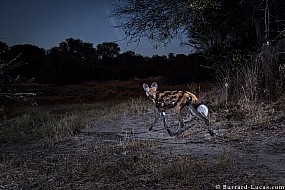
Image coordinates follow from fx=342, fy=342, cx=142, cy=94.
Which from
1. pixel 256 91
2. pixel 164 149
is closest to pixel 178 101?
pixel 164 149

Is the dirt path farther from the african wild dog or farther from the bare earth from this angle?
the african wild dog

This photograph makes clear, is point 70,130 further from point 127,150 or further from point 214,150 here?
point 214,150

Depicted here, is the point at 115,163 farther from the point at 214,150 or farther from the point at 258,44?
the point at 258,44

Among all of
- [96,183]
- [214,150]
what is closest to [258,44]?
[214,150]

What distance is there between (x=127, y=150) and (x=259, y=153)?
2435mm

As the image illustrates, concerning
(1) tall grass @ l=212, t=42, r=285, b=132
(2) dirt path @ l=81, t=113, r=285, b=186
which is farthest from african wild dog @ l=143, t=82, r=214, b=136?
(1) tall grass @ l=212, t=42, r=285, b=132

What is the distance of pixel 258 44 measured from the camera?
13.3 metres

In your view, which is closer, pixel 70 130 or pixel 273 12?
pixel 70 130

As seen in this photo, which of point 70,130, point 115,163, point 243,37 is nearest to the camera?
point 115,163

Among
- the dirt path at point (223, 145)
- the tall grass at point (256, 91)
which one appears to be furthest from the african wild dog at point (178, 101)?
the tall grass at point (256, 91)

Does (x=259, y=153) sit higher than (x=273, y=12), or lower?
lower

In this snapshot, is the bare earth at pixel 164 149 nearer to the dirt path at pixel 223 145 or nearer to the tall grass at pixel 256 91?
the dirt path at pixel 223 145

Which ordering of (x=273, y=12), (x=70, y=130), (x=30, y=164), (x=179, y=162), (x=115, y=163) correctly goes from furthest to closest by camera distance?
(x=273, y=12) < (x=70, y=130) < (x=30, y=164) < (x=115, y=163) < (x=179, y=162)

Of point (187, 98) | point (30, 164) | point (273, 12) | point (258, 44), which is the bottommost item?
point (30, 164)
